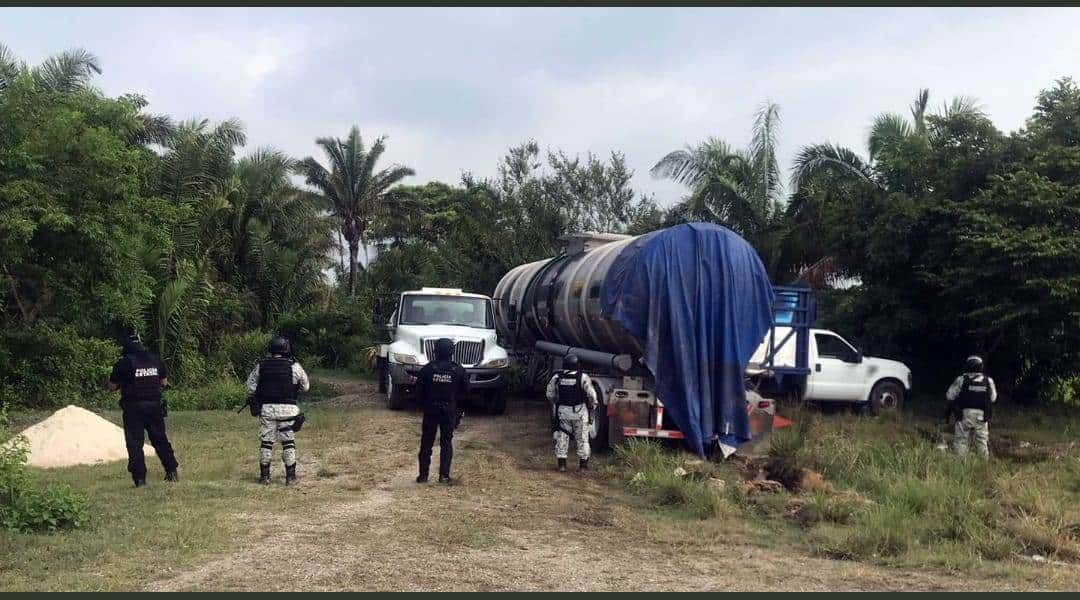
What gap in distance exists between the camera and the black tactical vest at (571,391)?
11445 mm

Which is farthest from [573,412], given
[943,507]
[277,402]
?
[943,507]

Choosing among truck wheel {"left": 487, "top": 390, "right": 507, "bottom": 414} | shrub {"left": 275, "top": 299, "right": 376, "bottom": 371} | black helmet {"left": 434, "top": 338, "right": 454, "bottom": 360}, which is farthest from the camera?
shrub {"left": 275, "top": 299, "right": 376, "bottom": 371}

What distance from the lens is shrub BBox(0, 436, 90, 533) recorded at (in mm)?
7578

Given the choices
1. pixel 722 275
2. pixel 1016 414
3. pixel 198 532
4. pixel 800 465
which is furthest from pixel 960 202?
pixel 198 532

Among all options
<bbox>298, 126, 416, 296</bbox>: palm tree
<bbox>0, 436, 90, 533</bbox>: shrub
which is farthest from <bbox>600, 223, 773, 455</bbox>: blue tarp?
<bbox>298, 126, 416, 296</bbox>: palm tree

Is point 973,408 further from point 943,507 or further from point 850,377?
point 850,377

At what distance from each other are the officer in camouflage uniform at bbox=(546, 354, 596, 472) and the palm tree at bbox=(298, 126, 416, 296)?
82.0ft

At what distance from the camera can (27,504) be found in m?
7.68

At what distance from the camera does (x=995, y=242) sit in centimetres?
1473

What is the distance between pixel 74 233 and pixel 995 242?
14122 mm

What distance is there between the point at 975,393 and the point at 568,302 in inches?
228

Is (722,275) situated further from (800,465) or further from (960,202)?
(960,202)

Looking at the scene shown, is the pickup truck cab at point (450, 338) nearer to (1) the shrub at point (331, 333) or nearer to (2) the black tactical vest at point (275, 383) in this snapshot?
(2) the black tactical vest at point (275, 383)

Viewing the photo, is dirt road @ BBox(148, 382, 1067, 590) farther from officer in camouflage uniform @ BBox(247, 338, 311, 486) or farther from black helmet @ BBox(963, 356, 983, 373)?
black helmet @ BBox(963, 356, 983, 373)
